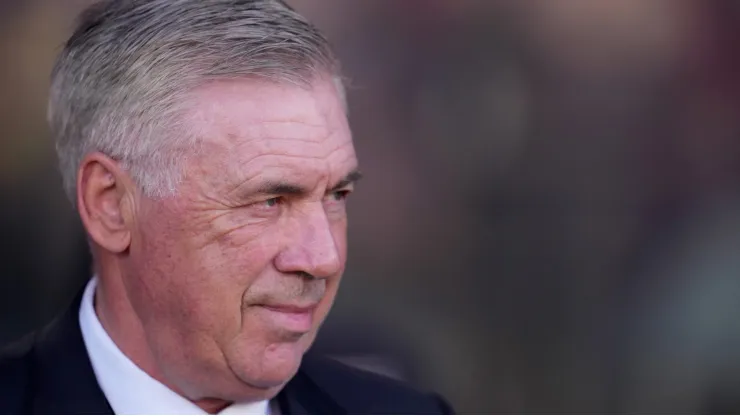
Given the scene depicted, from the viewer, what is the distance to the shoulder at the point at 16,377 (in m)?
1.88

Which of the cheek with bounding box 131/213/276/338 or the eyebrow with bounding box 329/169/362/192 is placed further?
the eyebrow with bounding box 329/169/362/192

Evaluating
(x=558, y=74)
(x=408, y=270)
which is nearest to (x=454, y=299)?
(x=408, y=270)

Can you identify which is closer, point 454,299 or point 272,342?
point 272,342

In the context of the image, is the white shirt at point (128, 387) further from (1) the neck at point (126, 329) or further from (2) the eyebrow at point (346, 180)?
(2) the eyebrow at point (346, 180)

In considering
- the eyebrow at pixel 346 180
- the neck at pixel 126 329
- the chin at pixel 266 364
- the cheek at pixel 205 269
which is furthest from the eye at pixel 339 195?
the neck at pixel 126 329

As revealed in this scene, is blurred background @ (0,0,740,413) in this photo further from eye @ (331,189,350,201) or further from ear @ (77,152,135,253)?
ear @ (77,152,135,253)

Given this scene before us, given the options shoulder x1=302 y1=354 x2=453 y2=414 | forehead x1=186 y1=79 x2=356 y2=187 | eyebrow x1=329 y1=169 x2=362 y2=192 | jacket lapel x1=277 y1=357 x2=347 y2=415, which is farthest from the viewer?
shoulder x1=302 y1=354 x2=453 y2=414

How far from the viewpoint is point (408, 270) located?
302cm

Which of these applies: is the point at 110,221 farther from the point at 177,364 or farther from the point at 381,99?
the point at 381,99

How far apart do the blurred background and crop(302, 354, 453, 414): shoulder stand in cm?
55

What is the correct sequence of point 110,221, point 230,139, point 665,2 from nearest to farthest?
point 230,139 < point 110,221 < point 665,2

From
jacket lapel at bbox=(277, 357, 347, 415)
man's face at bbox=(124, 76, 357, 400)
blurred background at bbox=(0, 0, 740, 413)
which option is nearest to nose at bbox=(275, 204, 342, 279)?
man's face at bbox=(124, 76, 357, 400)

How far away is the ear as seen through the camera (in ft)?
5.94

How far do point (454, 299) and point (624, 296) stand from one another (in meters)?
0.58
